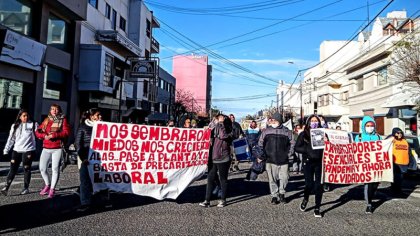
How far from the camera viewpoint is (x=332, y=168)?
283 inches

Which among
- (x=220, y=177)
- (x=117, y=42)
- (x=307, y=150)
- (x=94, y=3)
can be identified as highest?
(x=94, y=3)

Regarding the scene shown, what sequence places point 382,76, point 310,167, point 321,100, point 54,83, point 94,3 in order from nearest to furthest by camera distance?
1. point 310,167
2. point 54,83
3. point 94,3
4. point 382,76
5. point 321,100

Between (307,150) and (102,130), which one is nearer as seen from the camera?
(102,130)

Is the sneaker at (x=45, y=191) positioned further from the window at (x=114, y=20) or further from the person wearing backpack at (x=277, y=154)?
the window at (x=114, y=20)

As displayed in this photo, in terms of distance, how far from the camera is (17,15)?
15648 millimetres

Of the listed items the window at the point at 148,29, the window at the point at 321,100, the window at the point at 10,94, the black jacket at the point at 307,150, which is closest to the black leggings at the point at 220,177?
the black jacket at the point at 307,150

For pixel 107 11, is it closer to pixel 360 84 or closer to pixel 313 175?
pixel 360 84

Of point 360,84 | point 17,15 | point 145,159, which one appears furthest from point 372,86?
point 145,159

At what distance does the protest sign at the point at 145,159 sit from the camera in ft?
21.2

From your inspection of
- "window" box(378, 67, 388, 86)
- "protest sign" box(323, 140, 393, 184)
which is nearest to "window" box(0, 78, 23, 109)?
"protest sign" box(323, 140, 393, 184)

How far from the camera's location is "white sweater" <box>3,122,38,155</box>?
7596 mm

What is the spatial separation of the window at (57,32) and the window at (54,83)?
4.63 feet

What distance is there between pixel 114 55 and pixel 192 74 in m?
79.9

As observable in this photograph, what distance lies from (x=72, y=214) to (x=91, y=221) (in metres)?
0.58
